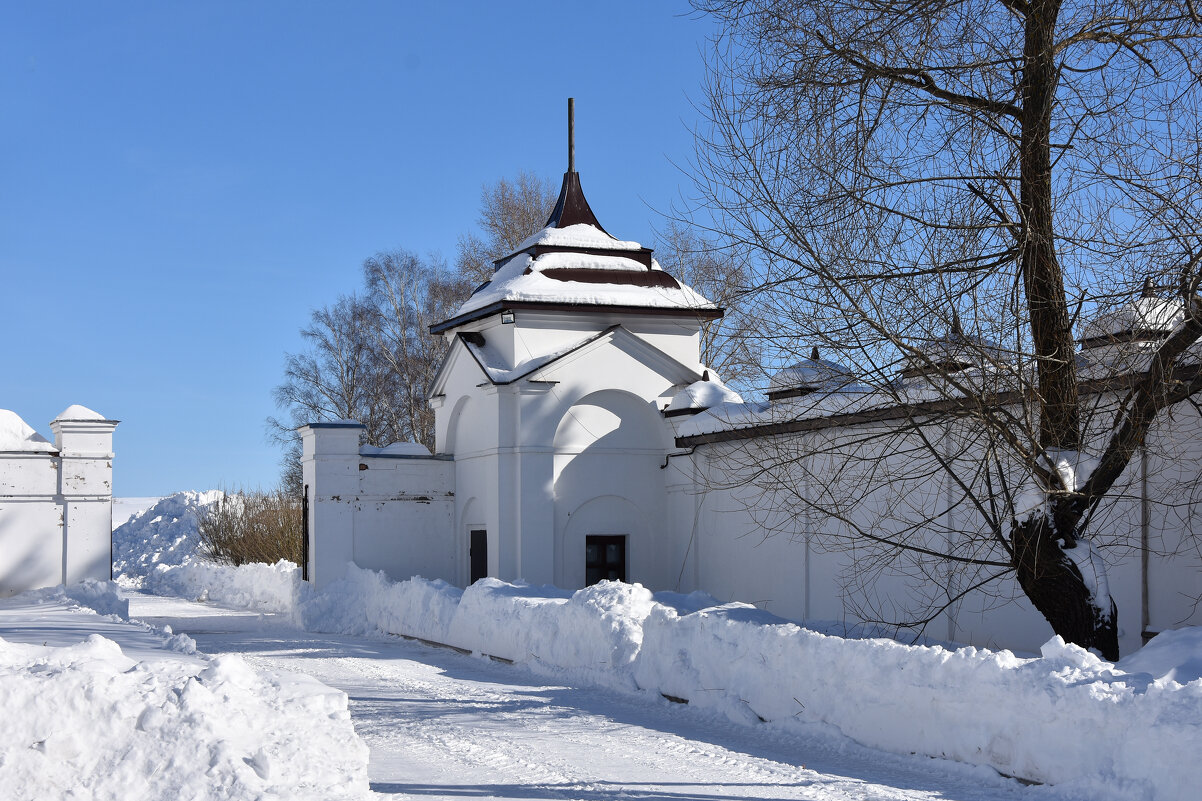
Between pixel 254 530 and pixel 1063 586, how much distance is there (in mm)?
31721

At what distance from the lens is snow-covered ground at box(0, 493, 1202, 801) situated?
6.87 m

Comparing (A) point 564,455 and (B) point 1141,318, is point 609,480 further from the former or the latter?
(B) point 1141,318

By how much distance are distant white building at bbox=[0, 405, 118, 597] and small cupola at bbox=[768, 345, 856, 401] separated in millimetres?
14745

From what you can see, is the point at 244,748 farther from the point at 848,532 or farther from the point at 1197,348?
the point at 848,532

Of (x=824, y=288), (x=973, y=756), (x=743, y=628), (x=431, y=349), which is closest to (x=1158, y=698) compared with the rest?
(x=973, y=756)

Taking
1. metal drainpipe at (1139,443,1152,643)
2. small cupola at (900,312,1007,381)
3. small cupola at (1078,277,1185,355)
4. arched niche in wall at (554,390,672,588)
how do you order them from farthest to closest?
1. arched niche in wall at (554,390,672,588)
2. metal drainpipe at (1139,443,1152,643)
3. small cupola at (900,312,1007,381)
4. small cupola at (1078,277,1185,355)

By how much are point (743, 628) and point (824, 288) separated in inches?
139

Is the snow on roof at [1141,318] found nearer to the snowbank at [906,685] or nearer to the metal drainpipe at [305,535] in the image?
the snowbank at [906,685]

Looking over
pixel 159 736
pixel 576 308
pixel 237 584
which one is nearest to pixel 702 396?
pixel 576 308

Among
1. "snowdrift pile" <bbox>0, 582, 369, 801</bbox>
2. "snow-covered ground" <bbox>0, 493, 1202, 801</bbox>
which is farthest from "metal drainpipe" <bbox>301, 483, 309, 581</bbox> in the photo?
"snowdrift pile" <bbox>0, 582, 369, 801</bbox>

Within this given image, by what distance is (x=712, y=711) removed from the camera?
35.0 feet

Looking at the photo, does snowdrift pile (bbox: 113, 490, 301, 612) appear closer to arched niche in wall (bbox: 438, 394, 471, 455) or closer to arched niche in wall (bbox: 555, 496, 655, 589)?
arched niche in wall (bbox: 438, 394, 471, 455)

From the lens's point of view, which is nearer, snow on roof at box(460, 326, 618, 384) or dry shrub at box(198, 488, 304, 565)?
snow on roof at box(460, 326, 618, 384)

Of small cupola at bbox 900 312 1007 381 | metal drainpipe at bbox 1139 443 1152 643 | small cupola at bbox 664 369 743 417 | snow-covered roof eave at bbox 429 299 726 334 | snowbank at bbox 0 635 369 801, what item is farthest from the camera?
snow-covered roof eave at bbox 429 299 726 334
